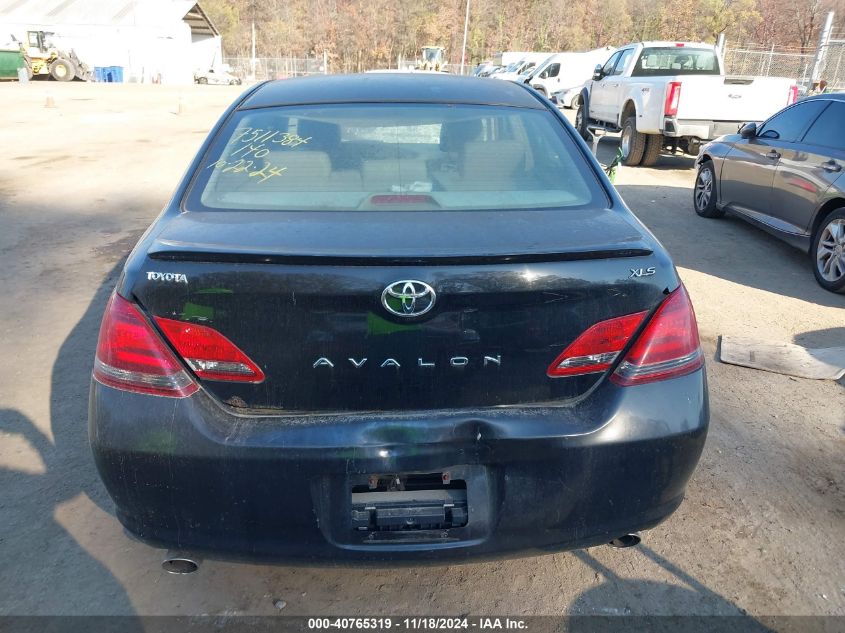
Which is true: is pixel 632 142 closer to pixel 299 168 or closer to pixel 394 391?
pixel 299 168

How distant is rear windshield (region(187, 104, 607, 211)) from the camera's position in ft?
8.31

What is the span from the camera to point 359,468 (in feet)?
6.28

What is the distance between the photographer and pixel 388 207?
7.84ft

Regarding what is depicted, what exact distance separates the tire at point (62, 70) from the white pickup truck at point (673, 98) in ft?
119

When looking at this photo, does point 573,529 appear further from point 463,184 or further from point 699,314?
point 699,314

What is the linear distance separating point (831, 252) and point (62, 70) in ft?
144

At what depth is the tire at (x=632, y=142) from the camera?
12.4 meters

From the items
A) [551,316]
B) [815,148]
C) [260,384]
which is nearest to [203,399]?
[260,384]

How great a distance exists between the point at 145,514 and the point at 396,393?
0.83 meters

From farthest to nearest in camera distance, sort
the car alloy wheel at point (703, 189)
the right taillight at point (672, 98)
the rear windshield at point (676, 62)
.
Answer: the rear windshield at point (676, 62), the right taillight at point (672, 98), the car alloy wheel at point (703, 189)

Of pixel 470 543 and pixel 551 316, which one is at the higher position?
pixel 551 316

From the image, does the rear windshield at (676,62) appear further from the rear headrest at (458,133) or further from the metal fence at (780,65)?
the rear headrest at (458,133)

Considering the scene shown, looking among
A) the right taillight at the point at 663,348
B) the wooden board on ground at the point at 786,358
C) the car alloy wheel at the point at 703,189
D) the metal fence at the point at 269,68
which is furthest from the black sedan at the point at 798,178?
the metal fence at the point at 269,68

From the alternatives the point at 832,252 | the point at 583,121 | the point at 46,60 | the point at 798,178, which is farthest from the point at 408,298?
the point at 46,60
